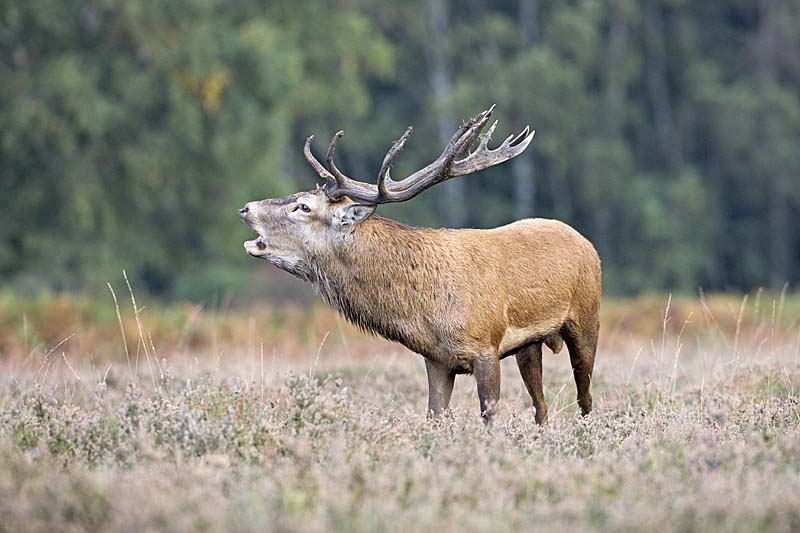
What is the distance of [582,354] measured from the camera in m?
8.56

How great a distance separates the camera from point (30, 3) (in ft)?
72.7

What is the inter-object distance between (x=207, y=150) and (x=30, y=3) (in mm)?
4026

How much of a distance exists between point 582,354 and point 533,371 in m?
0.35

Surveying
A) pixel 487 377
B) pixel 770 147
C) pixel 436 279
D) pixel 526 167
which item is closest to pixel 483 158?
pixel 436 279

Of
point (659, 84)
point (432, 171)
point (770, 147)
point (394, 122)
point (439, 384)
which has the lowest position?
point (770, 147)

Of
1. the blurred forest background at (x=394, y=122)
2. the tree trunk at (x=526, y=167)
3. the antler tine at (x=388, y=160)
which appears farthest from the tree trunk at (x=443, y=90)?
the antler tine at (x=388, y=160)

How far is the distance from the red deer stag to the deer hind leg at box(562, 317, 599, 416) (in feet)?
0.43

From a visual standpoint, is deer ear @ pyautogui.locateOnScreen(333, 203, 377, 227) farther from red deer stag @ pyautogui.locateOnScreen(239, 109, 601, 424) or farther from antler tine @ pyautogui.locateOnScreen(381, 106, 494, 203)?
antler tine @ pyautogui.locateOnScreen(381, 106, 494, 203)

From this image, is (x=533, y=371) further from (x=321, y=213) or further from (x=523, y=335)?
(x=321, y=213)

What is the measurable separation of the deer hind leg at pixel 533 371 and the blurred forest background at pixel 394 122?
15041 millimetres

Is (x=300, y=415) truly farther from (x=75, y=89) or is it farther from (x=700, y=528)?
(x=75, y=89)

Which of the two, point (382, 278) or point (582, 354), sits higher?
point (382, 278)

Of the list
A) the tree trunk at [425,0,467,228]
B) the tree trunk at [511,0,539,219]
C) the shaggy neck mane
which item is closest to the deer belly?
the shaggy neck mane

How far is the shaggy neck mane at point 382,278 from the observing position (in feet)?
25.7
